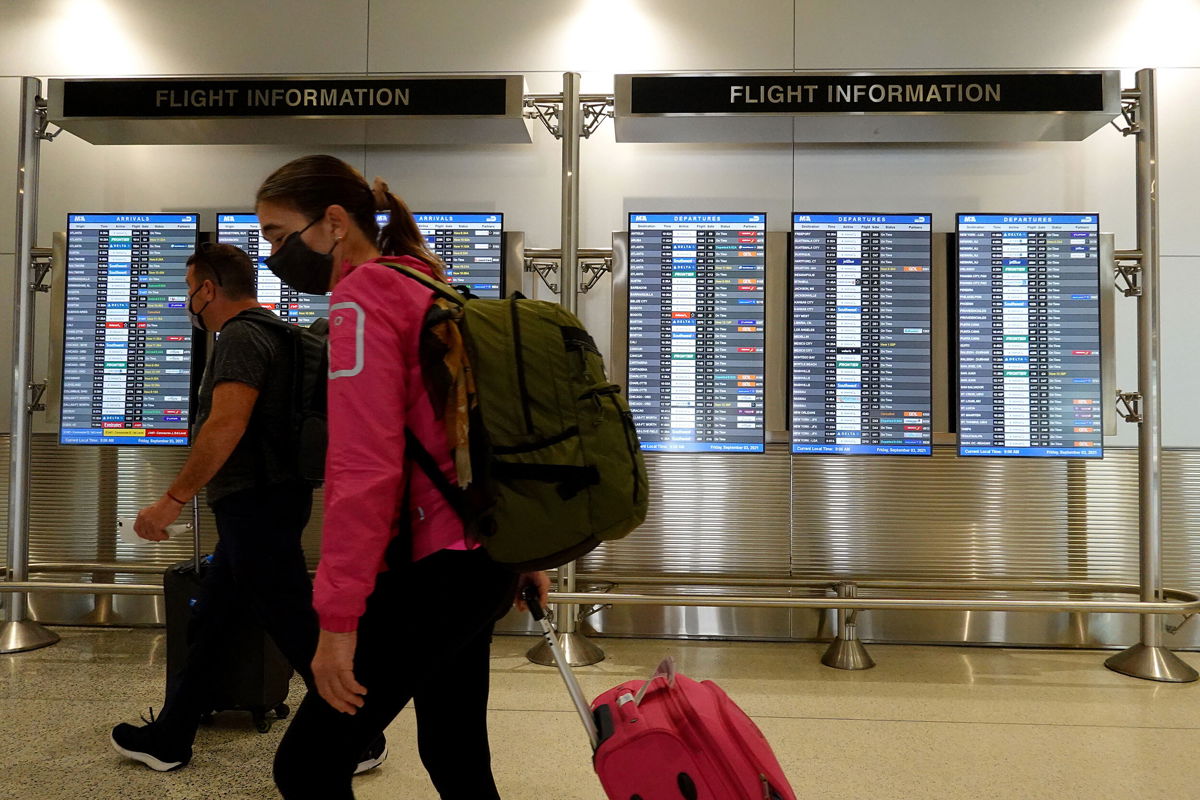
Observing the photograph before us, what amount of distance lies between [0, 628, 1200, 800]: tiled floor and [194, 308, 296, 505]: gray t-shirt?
0.99 metres

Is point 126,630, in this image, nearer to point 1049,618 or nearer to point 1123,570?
point 1049,618

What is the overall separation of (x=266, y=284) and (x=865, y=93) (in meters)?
3.14

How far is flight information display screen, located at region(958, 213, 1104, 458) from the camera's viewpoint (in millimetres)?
4062

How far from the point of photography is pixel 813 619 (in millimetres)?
4430

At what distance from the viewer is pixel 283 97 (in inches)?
159

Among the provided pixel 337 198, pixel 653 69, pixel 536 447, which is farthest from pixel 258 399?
pixel 653 69

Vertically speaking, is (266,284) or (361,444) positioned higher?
(266,284)

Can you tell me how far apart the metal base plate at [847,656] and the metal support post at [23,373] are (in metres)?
3.82

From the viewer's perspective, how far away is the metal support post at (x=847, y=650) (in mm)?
3912

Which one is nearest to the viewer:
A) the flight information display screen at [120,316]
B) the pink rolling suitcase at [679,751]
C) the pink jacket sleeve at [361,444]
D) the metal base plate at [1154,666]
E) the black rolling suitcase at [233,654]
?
the pink jacket sleeve at [361,444]

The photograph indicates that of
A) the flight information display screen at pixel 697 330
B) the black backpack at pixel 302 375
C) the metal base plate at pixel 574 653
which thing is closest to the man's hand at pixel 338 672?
the black backpack at pixel 302 375

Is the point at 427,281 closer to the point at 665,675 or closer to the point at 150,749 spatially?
the point at 665,675

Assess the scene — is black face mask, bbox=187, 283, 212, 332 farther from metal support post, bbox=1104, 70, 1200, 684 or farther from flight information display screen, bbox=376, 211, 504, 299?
metal support post, bbox=1104, 70, 1200, 684

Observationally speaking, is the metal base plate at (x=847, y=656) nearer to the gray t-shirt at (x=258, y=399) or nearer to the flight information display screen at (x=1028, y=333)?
the flight information display screen at (x=1028, y=333)
